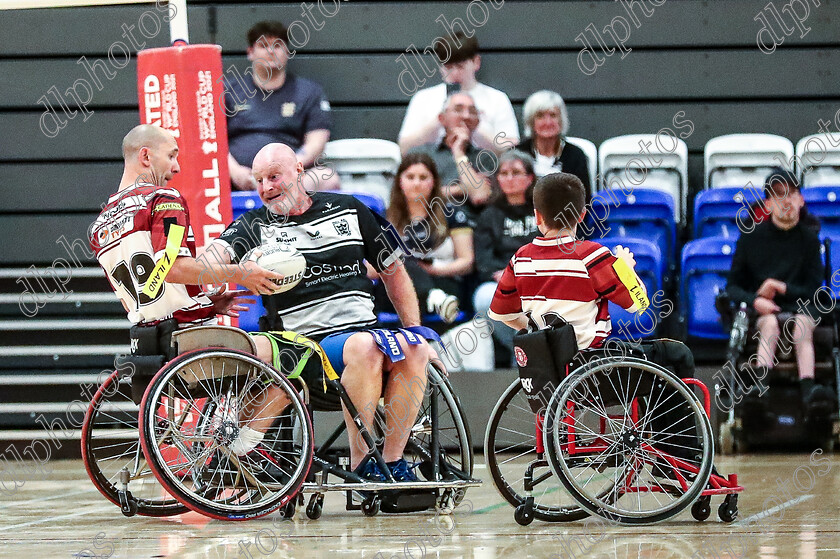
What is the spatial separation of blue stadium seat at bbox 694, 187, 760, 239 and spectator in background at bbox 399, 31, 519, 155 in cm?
100

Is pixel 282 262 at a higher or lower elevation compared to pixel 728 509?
higher

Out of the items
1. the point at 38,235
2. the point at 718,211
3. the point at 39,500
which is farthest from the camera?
the point at 38,235

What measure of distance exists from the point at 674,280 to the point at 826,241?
784 millimetres

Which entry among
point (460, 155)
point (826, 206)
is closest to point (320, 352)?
point (460, 155)

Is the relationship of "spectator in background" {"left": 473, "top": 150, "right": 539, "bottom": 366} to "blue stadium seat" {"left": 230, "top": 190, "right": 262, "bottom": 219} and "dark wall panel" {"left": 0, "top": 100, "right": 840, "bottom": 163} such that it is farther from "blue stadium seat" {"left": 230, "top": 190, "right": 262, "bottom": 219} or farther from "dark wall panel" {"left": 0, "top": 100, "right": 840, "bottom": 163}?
"blue stadium seat" {"left": 230, "top": 190, "right": 262, "bottom": 219}

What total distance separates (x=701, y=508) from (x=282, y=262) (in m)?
1.40

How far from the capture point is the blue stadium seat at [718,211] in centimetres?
550

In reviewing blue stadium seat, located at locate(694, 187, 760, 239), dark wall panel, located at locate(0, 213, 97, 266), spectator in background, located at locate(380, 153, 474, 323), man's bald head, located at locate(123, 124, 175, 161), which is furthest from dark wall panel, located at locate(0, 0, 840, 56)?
man's bald head, located at locate(123, 124, 175, 161)

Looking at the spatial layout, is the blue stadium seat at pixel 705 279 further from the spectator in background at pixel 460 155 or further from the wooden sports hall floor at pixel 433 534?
Answer: the wooden sports hall floor at pixel 433 534

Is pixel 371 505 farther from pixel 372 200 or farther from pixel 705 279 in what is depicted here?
pixel 705 279

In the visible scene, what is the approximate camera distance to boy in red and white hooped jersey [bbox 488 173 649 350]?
3150 millimetres

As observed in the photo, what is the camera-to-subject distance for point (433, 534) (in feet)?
9.89

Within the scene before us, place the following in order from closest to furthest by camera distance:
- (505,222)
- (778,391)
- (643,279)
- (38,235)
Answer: (778,391) < (643,279) < (505,222) < (38,235)

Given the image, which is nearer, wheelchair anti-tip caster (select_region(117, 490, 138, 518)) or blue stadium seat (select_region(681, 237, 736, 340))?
wheelchair anti-tip caster (select_region(117, 490, 138, 518))
